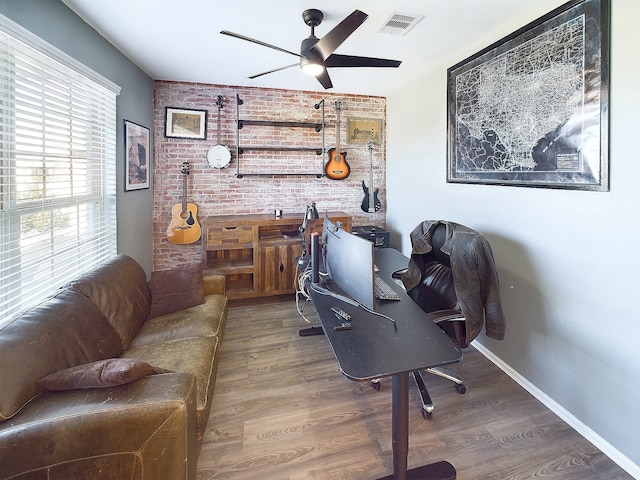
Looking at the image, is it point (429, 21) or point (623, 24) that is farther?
point (429, 21)

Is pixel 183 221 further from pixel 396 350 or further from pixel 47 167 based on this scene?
pixel 396 350

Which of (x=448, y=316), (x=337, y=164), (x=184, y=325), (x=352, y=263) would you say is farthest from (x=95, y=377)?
(x=337, y=164)

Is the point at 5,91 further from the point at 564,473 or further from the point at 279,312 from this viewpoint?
the point at 564,473

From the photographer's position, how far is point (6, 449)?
3.36 feet

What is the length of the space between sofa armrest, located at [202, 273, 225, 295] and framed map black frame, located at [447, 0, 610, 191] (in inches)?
92.0

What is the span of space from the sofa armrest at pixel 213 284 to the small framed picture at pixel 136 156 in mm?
1220

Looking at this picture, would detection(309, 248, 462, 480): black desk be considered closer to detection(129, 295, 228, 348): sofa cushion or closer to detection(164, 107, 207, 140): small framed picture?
detection(129, 295, 228, 348): sofa cushion

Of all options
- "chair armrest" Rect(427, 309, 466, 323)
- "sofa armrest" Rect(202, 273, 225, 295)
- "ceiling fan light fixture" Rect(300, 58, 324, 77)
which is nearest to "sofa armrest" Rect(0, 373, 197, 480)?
"chair armrest" Rect(427, 309, 466, 323)

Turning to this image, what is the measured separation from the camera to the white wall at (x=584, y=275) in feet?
5.18

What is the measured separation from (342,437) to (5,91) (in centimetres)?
255

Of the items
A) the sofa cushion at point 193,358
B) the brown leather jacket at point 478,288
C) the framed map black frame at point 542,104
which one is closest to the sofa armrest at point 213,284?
the sofa cushion at point 193,358

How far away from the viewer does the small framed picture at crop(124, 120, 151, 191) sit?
118 inches

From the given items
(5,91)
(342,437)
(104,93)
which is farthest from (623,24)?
(104,93)

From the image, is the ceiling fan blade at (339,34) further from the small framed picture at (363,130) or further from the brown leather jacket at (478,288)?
the small framed picture at (363,130)
